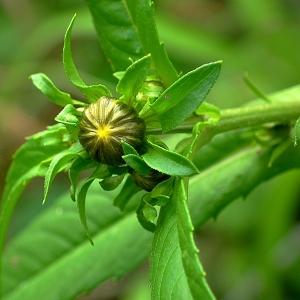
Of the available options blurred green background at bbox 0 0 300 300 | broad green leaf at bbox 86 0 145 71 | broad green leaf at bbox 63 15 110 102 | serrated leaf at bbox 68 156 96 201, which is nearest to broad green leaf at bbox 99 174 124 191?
serrated leaf at bbox 68 156 96 201

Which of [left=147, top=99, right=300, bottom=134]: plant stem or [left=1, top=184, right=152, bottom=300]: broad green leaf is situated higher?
[left=147, top=99, right=300, bottom=134]: plant stem

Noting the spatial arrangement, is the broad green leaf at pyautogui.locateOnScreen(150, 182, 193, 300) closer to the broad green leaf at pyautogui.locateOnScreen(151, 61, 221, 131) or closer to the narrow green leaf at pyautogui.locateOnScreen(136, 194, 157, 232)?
the narrow green leaf at pyautogui.locateOnScreen(136, 194, 157, 232)

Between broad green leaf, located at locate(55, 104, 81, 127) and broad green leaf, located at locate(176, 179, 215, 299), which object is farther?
broad green leaf, located at locate(55, 104, 81, 127)

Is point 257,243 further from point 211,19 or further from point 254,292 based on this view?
point 211,19

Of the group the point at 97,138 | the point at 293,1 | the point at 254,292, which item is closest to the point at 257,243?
the point at 254,292

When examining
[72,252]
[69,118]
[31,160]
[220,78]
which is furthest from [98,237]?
[220,78]

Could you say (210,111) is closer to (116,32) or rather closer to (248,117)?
(248,117)
